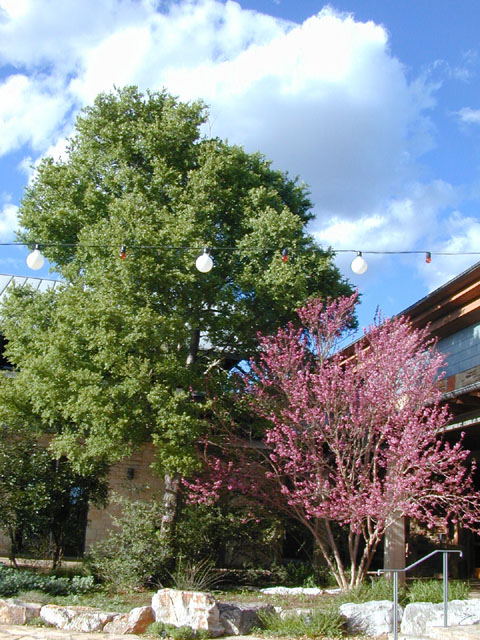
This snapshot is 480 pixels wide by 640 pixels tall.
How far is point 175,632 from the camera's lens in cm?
855

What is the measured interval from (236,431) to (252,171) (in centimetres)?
554

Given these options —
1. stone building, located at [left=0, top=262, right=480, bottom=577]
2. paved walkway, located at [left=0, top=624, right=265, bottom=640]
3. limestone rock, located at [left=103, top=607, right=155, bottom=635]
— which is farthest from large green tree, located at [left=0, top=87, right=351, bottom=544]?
paved walkway, located at [left=0, top=624, right=265, bottom=640]

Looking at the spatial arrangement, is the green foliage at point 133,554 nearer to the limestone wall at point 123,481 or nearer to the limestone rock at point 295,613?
the limestone rock at point 295,613

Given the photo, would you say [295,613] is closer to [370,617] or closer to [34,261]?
[370,617]

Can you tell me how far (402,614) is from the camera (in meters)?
9.34

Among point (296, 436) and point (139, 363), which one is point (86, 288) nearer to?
point (139, 363)

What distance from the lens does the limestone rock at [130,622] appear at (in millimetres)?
8763

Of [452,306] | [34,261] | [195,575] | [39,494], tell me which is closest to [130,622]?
A: [195,575]

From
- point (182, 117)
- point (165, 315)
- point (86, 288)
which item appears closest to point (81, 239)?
point (86, 288)

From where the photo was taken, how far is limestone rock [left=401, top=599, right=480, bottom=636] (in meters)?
8.96

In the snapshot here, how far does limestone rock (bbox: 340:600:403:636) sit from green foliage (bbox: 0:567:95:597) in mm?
4403

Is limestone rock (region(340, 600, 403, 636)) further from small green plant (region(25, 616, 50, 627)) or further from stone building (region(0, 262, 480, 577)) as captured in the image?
small green plant (region(25, 616, 50, 627))

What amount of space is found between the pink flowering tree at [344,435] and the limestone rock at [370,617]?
143 centimetres

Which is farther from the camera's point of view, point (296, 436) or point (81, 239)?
point (81, 239)
